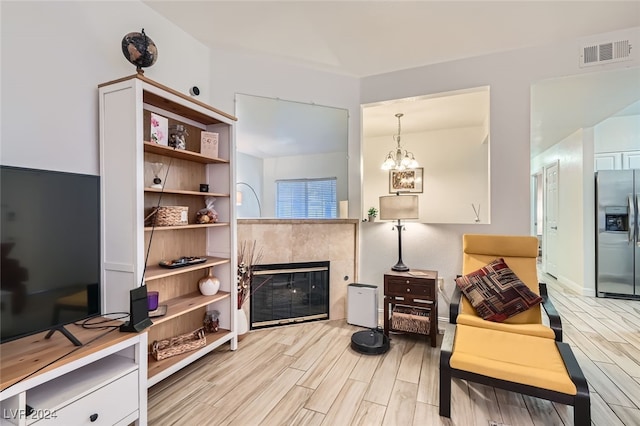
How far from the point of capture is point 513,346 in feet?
6.08

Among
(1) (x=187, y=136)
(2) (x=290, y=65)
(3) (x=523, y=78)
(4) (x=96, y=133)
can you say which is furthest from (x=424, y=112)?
(4) (x=96, y=133)

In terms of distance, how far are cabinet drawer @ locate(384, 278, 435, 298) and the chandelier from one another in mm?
2139

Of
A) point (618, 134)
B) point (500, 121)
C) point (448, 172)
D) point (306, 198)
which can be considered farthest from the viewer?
point (448, 172)

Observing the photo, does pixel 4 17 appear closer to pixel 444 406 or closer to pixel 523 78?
pixel 444 406

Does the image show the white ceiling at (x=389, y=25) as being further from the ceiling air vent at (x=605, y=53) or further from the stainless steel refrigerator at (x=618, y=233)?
the stainless steel refrigerator at (x=618, y=233)

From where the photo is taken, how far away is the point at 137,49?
5.86 ft

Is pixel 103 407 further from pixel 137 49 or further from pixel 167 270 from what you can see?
pixel 137 49

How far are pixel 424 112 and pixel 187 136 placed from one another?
3134 mm

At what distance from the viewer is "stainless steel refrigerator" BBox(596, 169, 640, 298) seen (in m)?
3.97

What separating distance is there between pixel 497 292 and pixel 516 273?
33 centimetres

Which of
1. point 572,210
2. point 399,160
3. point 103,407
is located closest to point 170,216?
point 103,407

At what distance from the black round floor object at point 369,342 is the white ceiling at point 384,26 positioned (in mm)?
2133

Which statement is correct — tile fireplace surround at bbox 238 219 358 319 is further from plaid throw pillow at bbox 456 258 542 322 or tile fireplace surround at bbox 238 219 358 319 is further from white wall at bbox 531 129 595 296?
white wall at bbox 531 129 595 296

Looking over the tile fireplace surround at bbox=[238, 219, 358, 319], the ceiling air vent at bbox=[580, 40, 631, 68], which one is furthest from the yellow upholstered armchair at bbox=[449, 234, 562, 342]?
the ceiling air vent at bbox=[580, 40, 631, 68]
